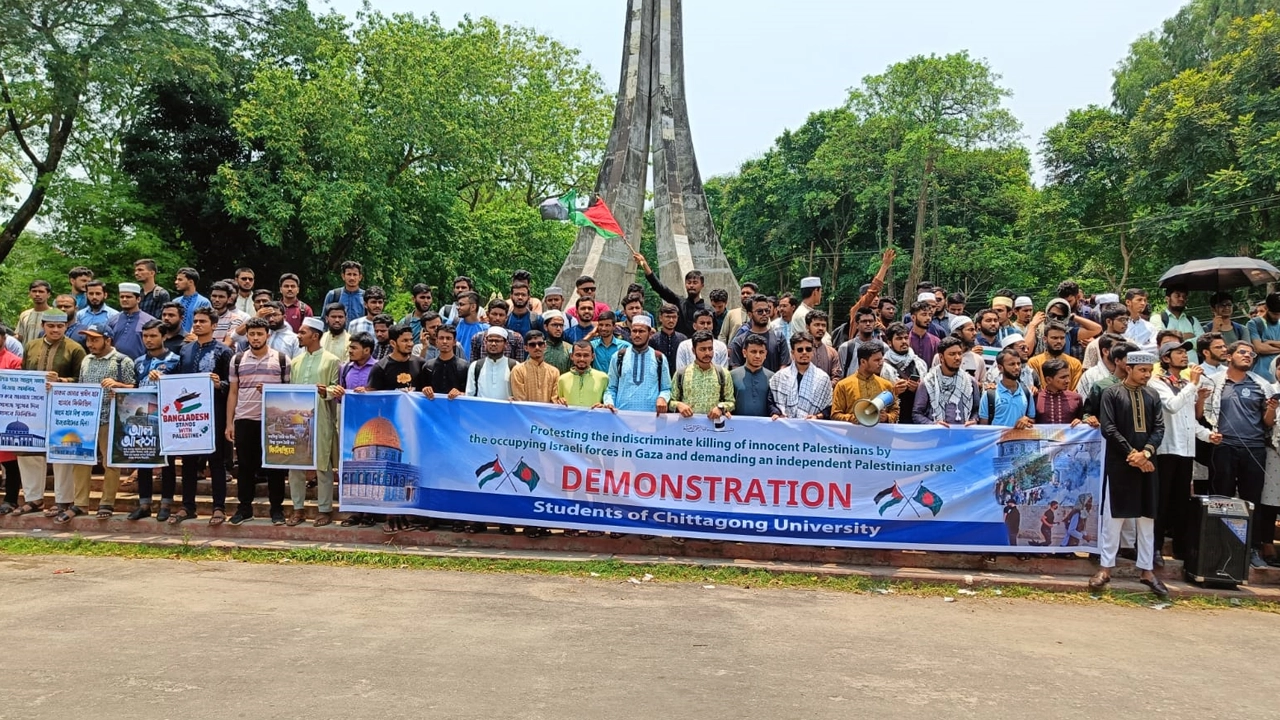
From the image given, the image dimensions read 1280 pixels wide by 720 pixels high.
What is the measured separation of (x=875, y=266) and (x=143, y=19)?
29902 millimetres

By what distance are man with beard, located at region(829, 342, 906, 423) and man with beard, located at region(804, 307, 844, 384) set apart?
762 millimetres

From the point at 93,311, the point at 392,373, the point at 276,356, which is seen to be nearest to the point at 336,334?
the point at 276,356

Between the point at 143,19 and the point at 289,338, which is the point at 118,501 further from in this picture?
the point at 143,19

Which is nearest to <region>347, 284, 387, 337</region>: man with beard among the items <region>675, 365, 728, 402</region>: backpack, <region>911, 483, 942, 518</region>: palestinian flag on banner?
<region>675, 365, 728, 402</region>: backpack

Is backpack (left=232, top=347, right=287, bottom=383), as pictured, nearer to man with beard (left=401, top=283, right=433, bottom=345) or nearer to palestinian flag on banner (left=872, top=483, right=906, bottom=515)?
man with beard (left=401, top=283, right=433, bottom=345)

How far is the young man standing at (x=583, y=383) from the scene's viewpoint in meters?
7.29

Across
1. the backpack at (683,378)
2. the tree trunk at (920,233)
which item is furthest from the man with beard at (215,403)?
the tree trunk at (920,233)

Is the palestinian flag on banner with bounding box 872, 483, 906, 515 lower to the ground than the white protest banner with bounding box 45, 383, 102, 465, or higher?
lower

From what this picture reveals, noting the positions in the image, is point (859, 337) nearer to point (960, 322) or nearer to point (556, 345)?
point (960, 322)

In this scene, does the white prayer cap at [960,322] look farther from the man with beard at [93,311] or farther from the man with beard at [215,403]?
the man with beard at [93,311]

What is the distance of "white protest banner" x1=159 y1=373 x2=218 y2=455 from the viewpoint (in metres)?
7.53

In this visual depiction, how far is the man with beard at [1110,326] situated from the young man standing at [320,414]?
702 centimetres

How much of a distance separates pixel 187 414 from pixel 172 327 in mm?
1052

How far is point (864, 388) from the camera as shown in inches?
276
